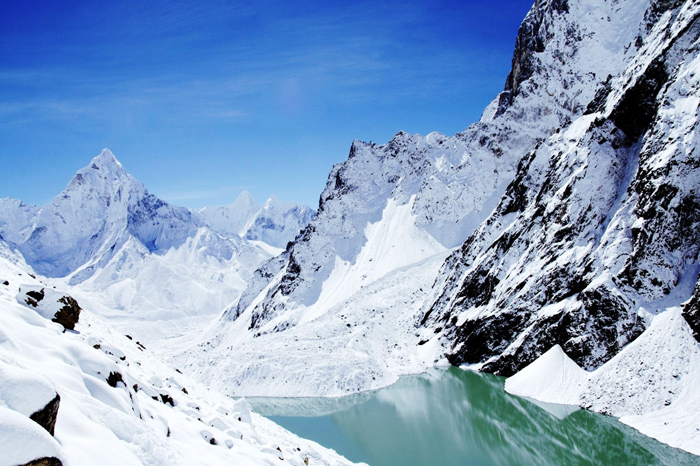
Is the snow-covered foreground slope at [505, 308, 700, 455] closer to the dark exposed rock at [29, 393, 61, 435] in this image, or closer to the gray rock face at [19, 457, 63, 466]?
the gray rock face at [19, 457, 63, 466]

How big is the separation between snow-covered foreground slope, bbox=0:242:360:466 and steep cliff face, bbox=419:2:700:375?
888 inches

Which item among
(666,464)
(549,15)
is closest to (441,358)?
(666,464)

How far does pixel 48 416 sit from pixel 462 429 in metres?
26.2

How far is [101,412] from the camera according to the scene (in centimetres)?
774

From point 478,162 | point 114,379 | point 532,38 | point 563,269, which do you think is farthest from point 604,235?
point 532,38

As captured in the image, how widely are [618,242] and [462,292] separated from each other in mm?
18390

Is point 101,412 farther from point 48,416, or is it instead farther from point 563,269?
point 563,269

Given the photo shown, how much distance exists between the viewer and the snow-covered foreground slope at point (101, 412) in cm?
552

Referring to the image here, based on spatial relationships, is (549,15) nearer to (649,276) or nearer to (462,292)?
(462,292)

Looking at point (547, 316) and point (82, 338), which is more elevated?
point (547, 316)

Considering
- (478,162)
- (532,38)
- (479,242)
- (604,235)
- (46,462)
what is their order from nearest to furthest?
(46,462)
(604,235)
(479,242)
(532,38)
(478,162)

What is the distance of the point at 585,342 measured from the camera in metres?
29.6

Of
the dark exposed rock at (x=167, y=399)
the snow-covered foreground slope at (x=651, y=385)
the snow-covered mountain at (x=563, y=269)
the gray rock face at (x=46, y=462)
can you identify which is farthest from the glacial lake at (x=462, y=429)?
the gray rock face at (x=46, y=462)

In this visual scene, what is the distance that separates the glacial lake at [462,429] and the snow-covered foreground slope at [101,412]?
30.1 feet
